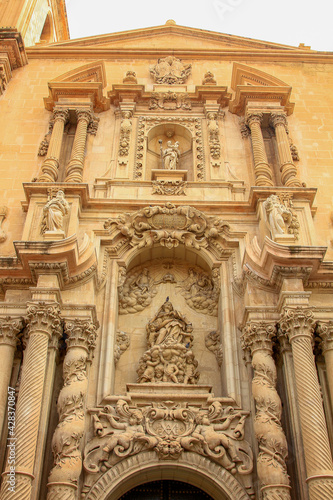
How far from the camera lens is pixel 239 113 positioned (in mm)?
15508

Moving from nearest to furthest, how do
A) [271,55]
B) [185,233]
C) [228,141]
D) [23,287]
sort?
[23,287] → [185,233] → [228,141] → [271,55]

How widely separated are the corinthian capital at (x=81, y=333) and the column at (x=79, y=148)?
4.01m

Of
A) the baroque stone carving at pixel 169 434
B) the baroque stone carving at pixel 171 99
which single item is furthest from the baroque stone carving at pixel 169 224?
the baroque stone carving at pixel 171 99

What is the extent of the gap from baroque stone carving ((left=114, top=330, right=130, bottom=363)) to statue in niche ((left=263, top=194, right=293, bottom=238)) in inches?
149

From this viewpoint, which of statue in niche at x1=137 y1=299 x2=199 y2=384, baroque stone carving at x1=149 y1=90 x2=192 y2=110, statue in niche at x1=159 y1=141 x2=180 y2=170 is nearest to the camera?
statue in niche at x1=137 y1=299 x2=199 y2=384

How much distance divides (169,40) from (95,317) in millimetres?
10943

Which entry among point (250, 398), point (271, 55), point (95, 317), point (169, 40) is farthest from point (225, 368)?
point (169, 40)

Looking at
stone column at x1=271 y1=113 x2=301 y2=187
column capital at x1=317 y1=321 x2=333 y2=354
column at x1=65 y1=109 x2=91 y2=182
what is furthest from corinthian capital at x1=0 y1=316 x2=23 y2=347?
stone column at x1=271 y1=113 x2=301 y2=187

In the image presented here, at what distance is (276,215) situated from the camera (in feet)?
37.8

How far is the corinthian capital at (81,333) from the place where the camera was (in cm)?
1022

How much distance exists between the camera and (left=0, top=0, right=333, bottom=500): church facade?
9.33 meters

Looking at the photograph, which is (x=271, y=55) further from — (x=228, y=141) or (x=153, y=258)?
(x=153, y=258)

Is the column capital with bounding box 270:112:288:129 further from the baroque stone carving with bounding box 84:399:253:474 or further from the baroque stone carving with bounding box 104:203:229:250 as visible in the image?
the baroque stone carving with bounding box 84:399:253:474

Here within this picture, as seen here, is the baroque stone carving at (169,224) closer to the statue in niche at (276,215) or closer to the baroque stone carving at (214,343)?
the statue in niche at (276,215)
